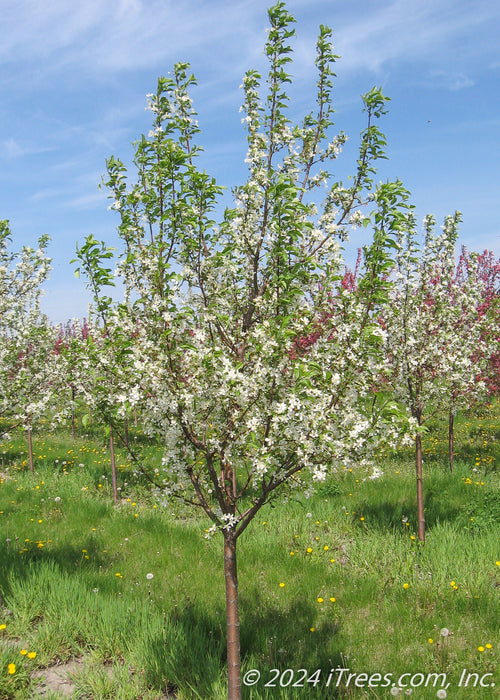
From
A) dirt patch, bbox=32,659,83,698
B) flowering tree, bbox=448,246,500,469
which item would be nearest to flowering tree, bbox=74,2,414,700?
dirt patch, bbox=32,659,83,698

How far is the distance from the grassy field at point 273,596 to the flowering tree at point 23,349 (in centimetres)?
208

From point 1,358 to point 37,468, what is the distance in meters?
3.38

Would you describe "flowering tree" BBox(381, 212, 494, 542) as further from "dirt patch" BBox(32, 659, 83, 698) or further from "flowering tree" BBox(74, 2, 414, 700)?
"dirt patch" BBox(32, 659, 83, 698)

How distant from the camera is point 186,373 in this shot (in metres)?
3.44

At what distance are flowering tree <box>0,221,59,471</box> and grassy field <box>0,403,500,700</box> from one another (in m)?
2.08

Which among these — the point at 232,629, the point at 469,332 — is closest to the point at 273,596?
the point at 232,629

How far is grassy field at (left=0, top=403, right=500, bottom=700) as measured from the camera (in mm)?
4270

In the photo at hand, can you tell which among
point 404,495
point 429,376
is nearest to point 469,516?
point 404,495

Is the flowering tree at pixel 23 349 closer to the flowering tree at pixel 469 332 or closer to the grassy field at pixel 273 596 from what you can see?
the grassy field at pixel 273 596

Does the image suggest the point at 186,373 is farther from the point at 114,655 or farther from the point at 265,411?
the point at 114,655

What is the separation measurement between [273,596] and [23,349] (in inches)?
342

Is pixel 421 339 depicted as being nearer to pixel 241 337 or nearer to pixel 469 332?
pixel 469 332

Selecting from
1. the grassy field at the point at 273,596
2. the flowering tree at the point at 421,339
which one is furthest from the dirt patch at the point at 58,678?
the flowering tree at the point at 421,339

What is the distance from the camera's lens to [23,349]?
1145cm
